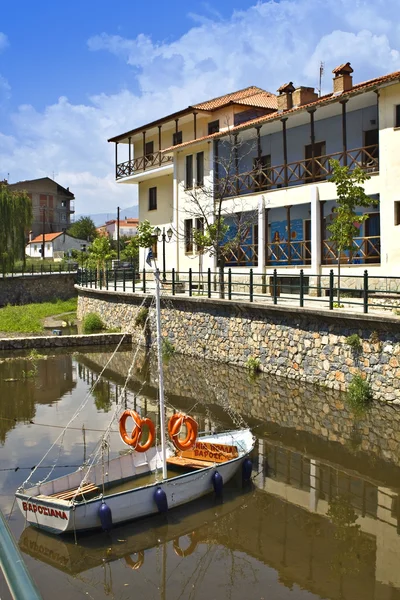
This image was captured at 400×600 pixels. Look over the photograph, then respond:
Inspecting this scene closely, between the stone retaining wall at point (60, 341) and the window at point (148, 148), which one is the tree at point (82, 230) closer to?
the window at point (148, 148)

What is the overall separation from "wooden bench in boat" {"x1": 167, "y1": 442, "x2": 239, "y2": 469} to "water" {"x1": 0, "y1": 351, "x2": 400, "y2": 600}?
2.22 ft

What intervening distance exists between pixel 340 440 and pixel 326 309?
499 cm

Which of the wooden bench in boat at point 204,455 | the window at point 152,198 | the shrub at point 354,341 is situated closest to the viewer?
the wooden bench in boat at point 204,455

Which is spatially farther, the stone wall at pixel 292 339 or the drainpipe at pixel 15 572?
the stone wall at pixel 292 339

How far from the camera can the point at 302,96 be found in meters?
29.6

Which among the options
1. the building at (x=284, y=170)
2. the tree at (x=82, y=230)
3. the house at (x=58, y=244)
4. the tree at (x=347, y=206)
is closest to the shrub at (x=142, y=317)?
the building at (x=284, y=170)

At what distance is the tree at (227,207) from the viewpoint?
95.2ft

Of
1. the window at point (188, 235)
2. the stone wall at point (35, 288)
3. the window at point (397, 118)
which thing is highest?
the window at point (397, 118)

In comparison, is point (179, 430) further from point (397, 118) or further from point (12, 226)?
point (12, 226)

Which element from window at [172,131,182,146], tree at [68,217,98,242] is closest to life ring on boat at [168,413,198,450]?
window at [172,131,182,146]

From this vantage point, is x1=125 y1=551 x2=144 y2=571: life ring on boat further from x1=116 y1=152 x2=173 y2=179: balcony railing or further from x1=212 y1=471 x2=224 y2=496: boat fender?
x1=116 y1=152 x2=173 y2=179: balcony railing

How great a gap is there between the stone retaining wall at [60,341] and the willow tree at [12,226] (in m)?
21.5

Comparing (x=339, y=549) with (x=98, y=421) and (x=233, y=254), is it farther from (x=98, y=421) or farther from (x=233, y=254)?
(x=233, y=254)

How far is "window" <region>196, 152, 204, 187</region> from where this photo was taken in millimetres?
33469
